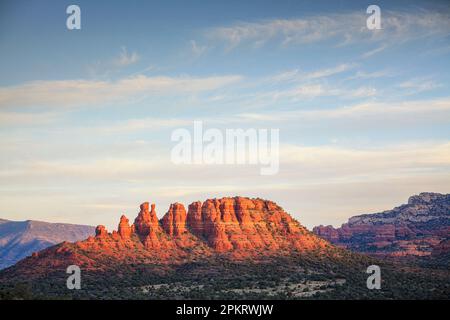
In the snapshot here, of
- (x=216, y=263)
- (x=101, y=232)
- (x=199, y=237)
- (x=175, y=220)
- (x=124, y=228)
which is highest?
(x=175, y=220)

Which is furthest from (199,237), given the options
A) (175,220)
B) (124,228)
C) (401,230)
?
(401,230)

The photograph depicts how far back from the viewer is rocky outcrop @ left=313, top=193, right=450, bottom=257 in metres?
128

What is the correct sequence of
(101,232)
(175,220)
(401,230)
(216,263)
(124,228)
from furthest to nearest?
(401,230)
(175,220)
(124,228)
(101,232)
(216,263)

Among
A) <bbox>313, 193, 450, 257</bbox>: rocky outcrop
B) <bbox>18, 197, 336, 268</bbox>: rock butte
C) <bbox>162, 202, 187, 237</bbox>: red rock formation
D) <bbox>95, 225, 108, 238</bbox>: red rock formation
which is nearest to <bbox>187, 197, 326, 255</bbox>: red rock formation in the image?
<bbox>18, 197, 336, 268</bbox>: rock butte

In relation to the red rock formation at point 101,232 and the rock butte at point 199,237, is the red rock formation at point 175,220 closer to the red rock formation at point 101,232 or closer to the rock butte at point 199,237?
the rock butte at point 199,237

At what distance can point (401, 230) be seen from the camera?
142250 millimetres

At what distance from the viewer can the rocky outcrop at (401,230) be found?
128 meters

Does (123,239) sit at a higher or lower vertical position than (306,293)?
higher

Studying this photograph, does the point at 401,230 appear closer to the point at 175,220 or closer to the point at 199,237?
the point at 199,237

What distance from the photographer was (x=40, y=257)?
83125mm
